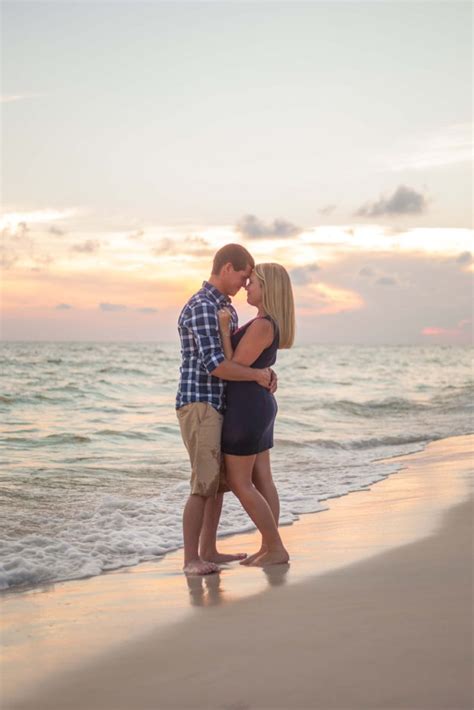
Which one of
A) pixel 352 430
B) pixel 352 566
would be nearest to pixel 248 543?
pixel 352 566

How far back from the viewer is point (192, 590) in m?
4.84

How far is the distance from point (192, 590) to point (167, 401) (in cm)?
1845

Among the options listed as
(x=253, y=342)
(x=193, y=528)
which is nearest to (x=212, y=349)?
(x=253, y=342)

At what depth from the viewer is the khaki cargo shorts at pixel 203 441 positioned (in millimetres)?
5234

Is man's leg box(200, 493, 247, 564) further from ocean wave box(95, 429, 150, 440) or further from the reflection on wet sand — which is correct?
ocean wave box(95, 429, 150, 440)

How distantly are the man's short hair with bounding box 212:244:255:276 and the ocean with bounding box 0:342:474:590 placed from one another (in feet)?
7.45

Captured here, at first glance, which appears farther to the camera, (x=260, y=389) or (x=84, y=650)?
(x=260, y=389)

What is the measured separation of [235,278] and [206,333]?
1.47 ft

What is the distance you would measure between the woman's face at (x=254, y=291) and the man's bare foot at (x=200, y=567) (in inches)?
66.9

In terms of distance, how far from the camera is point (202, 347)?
5.07m

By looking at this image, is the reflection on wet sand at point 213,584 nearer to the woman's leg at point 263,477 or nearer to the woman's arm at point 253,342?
the woman's leg at point 263,477

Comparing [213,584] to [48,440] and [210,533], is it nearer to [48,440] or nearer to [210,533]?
[210,533]

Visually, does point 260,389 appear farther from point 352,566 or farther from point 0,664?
point 0,664

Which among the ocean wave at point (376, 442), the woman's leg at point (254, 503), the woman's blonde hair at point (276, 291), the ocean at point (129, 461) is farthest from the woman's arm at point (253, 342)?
the ocean wave at point (376, 442)
